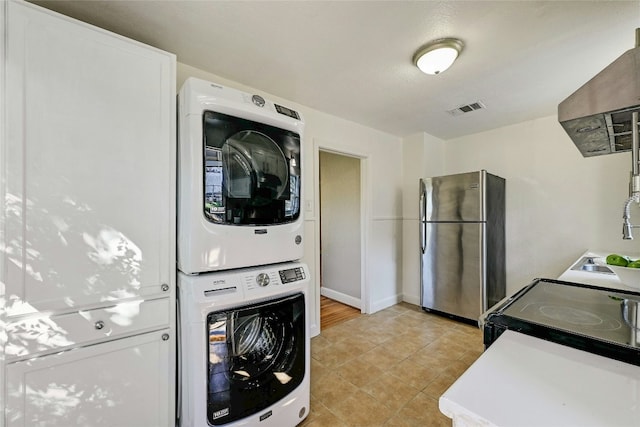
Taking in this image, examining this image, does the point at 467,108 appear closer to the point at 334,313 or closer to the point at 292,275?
the point at 292,275

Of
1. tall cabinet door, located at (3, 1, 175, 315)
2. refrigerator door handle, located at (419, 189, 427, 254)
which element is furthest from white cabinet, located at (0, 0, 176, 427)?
refrigerator door handle, located at (419, 189, 427, 254)

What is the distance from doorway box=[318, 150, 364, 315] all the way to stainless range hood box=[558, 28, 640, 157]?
2440mm

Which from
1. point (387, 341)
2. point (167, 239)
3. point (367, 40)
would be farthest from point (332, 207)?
point (167, 239)

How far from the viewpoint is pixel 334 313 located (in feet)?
11.1

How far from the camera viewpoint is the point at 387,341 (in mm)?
2580

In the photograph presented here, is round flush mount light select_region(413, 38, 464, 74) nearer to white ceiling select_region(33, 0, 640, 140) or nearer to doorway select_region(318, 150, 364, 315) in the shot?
white ceiling select_region(33, 0, 640, 140)

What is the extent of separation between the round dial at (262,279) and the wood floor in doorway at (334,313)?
1.80 metres

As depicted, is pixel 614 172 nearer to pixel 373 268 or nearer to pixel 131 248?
pixel 373 268

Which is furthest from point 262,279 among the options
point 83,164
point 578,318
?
point 578,318

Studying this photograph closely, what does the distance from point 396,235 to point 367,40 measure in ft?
8.52

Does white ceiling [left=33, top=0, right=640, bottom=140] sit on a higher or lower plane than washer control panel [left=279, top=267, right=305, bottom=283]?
higher

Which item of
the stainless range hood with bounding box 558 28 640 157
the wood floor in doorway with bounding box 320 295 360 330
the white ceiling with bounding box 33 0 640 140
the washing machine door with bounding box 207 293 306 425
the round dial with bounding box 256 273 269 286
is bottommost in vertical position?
the wood floor in doorway with bounding box 320 295 360 330

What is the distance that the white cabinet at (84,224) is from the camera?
1017 mm

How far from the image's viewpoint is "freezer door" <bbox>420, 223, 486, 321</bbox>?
282 centimetres
